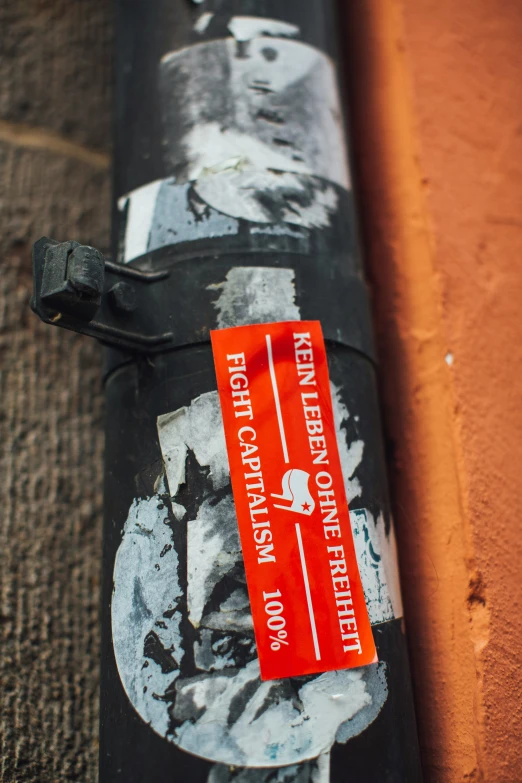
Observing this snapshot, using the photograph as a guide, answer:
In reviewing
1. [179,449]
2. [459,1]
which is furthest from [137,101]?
[459,1]

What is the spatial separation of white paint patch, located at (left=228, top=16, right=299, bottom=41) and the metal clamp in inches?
14.8

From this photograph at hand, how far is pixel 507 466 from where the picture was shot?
89 centimetres

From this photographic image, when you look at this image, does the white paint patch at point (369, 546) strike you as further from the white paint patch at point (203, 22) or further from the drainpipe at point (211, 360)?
the white paint patch at point (203, 22)

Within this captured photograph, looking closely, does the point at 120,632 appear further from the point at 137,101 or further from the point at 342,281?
the point at 137,101

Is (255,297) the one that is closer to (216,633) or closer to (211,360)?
(211,360)

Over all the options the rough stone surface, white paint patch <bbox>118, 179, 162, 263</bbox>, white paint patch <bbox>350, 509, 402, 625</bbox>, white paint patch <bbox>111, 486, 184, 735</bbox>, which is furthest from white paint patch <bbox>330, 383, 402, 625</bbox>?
the rough stone surface

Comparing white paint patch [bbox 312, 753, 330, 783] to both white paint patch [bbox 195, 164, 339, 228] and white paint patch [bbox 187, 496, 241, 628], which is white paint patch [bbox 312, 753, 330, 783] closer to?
white paint patch [bbox 187, 496, 241, 628]

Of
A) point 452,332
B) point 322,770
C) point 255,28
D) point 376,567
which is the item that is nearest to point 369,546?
point 376,567

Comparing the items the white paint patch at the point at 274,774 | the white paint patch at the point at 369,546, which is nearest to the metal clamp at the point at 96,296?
the white paint patch at the point at 369,546

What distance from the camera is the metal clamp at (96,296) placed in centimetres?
69

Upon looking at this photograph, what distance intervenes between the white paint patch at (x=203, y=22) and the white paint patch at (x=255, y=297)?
38 centimetres

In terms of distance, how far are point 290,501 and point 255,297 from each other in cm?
25

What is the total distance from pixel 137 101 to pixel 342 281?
0.40 metres

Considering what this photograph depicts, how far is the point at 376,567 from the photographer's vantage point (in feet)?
2.50
